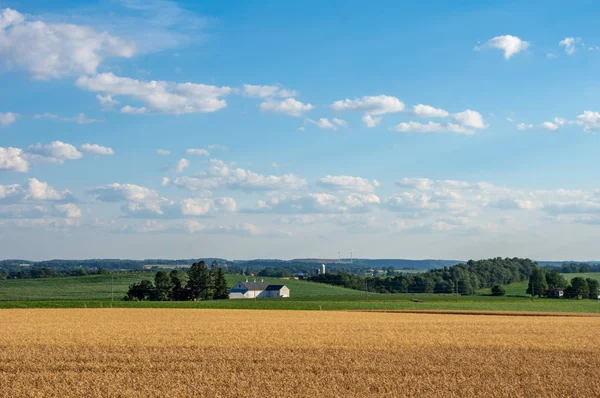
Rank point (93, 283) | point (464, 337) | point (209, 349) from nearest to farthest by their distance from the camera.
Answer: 1. point (209, 349)
2. point (464, 337)
3. point (93, 283)

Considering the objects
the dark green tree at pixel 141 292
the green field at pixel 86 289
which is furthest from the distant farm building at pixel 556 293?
the dark green tree at pixel 141 292

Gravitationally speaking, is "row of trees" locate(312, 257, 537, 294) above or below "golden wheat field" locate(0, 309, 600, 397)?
below

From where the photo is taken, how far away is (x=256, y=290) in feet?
471

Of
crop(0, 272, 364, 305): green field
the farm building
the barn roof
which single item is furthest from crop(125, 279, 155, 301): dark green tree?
the barn roof

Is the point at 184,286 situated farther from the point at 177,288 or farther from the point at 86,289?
the point at 86,289

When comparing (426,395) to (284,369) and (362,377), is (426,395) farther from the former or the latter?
(284,369)

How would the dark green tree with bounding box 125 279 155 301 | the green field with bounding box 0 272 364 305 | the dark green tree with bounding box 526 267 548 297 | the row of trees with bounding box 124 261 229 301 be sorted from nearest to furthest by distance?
the dark green tree with bounding box 125 279 155 301 → the row of trees with bounding box 124 261 229 301 → the green field with bounding box 0 272 364 305 → the dark green tree with bounding box 526 267 548 297

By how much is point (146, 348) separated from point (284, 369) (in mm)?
8305

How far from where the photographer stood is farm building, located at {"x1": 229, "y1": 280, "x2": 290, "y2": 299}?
13938 cm

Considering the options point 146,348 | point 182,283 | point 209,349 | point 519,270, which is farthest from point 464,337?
point 519,270

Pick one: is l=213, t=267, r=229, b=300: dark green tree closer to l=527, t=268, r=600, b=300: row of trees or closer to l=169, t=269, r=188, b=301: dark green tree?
l=169, t=269, r=188, b=301: dark green tree

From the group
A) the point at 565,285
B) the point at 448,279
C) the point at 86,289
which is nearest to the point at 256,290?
the point at 86,289

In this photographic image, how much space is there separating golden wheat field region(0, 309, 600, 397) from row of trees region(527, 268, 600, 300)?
9457 cm

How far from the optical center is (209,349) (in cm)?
2880
